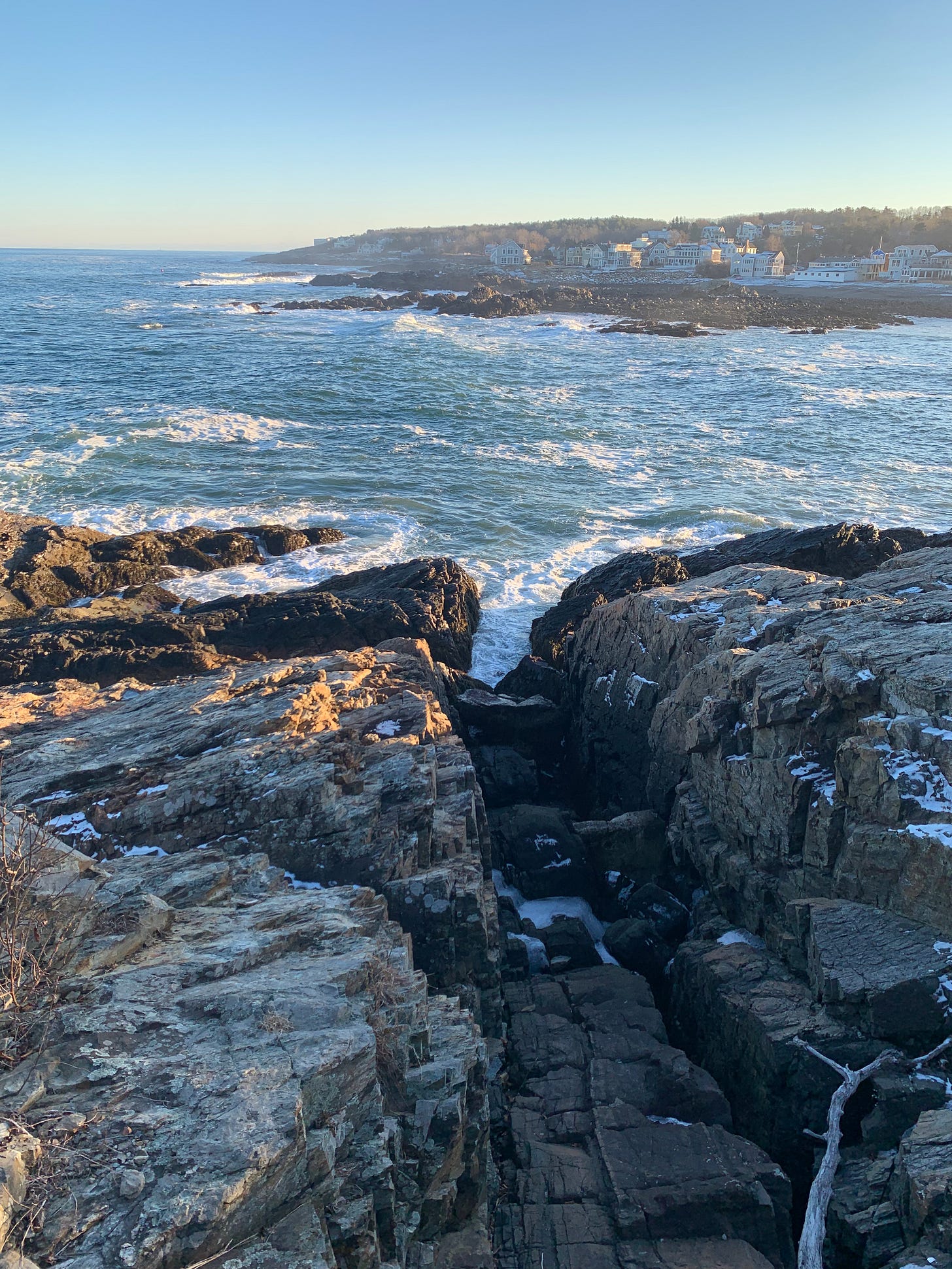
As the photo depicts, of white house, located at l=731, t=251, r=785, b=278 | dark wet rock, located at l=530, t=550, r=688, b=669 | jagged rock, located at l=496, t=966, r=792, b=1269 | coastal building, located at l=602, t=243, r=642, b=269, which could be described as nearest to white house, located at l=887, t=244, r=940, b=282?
white house, located at l=731, t=251, r=785, b=278

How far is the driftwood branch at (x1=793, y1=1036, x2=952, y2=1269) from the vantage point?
6.40 m

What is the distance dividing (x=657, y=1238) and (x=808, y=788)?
4.96m

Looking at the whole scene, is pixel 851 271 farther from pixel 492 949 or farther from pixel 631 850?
pixel 492 949

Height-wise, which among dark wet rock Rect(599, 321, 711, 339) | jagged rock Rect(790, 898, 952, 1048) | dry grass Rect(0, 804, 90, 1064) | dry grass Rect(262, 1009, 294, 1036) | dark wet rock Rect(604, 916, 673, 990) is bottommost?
dark wet rock Rect(604, 916, 673, 990)

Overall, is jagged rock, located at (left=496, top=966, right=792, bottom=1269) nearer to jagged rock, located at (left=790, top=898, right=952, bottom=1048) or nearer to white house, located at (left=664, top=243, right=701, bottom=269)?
jagged rock, located at (left=790, top=898, right=952, bottom=1048)

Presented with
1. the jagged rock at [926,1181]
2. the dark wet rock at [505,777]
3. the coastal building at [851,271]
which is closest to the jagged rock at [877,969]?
the jagged rock at [926,1181]

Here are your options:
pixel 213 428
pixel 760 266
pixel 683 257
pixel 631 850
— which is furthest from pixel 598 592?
pixel 683 257

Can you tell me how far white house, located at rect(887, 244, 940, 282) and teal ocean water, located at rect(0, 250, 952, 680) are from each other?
5736 cm

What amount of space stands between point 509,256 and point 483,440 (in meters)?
125

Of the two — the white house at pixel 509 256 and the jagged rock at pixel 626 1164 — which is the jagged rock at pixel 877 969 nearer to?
the jagged rock at pixel 626 1164

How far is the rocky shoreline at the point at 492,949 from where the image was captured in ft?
16.1

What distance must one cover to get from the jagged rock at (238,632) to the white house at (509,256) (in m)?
143

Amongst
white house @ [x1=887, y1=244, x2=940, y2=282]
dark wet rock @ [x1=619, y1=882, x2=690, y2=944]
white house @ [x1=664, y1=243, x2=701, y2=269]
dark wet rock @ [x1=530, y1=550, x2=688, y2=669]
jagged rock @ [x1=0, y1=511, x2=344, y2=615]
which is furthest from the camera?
white house @ [x1=664, y1=243, x2=701, y2=269]

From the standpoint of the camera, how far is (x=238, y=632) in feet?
57.3
